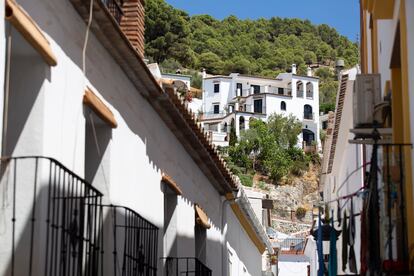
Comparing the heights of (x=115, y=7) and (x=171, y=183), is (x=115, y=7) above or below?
above

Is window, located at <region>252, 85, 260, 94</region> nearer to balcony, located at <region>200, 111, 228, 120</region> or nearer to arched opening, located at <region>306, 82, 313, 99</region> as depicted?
balcony, located at <region>200, 111, 228, 120</region>

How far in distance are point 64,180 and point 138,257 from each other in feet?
9.72

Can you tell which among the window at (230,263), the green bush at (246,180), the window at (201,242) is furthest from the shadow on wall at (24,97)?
the green bush at (246,180)

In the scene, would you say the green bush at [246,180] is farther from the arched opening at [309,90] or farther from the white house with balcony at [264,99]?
the arched opening at [309,90]

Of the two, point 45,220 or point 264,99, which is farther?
point 264,99

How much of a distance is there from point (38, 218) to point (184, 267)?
22.0ft

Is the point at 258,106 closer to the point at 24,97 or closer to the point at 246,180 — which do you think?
the point at 246,180

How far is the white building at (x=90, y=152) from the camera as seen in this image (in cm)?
726

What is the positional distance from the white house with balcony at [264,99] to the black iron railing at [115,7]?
294 ft

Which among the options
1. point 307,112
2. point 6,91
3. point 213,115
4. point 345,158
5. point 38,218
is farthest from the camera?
point 307,112

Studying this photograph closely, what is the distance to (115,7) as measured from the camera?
11219 millimetres

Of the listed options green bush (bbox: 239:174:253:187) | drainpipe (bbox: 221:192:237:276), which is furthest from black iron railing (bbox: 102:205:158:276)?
green bush (bbox: 239:174:253:187)

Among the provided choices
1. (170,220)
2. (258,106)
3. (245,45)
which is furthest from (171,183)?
(245,45)

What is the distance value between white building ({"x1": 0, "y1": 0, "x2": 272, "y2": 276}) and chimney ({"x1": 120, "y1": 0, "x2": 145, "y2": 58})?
0.03 meters
